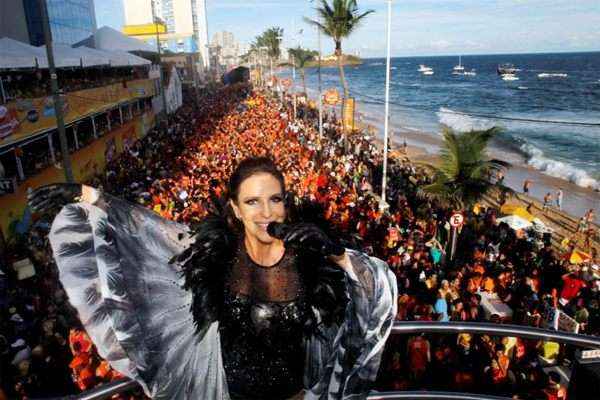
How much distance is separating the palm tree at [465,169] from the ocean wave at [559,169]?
17.7 metres

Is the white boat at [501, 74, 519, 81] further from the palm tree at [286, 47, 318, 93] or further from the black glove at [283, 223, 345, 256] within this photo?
the black glove at [283, 223, 345, 256]

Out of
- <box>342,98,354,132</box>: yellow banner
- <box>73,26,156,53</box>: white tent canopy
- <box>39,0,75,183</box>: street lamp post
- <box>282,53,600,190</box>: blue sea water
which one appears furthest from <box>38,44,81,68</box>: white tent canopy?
<box>282,53,600,190</box>: blue sea water

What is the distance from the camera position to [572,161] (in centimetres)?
3186

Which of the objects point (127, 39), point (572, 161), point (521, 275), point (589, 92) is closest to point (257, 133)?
point (127, 39)

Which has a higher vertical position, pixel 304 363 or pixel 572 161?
pixel 304 363

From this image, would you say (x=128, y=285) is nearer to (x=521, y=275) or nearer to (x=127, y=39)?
(x=521, y=275)

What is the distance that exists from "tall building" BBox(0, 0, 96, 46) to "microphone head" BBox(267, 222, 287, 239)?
22598 mm

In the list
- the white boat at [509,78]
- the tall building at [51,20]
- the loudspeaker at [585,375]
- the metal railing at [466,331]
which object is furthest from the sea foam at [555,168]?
the white boat at [509,78]

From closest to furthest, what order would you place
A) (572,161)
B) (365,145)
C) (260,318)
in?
(260,318)
(365,145)
(572,161)

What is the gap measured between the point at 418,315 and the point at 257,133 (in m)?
18.6

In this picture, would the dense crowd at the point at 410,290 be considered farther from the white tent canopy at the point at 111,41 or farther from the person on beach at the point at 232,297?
the white tent canopy at the point at 111,41

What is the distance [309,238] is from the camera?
70.2 inches

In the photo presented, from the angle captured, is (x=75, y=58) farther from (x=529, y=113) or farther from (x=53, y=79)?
(x=529, y=113)

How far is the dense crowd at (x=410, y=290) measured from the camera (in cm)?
553
